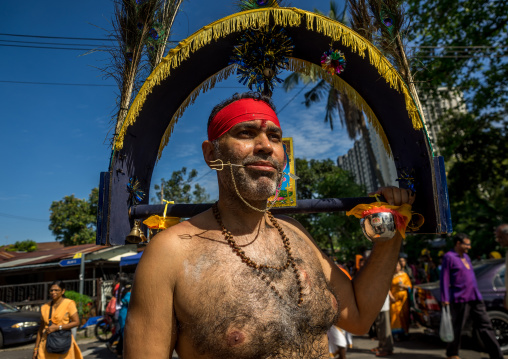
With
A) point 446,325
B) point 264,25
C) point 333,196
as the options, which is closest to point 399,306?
point 446,325

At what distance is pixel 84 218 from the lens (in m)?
31.3

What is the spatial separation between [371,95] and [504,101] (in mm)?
13530

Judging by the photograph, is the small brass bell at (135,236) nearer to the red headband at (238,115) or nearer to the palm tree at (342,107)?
the red headband at (238,115)

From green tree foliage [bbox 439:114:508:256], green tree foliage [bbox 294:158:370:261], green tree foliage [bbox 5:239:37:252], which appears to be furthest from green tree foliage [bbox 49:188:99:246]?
green tree foliage [bbox 439:114:508:256]

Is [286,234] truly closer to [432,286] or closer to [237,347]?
[237,347]

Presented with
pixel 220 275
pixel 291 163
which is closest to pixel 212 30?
pixel 291 163

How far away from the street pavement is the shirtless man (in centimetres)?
572

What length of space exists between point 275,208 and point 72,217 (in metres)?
33.3

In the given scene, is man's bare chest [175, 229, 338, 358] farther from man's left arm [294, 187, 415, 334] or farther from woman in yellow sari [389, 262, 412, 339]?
woman in yellow sari [389, 262, 412, 339]

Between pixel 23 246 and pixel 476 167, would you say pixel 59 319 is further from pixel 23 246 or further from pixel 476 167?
pixel 23 246

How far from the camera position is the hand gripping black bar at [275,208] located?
2.08m

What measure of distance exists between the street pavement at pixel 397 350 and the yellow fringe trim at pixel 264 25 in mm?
6061

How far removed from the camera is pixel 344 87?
2367mm

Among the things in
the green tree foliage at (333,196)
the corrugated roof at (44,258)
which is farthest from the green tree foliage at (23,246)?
the green tree foliage at (333,196)
